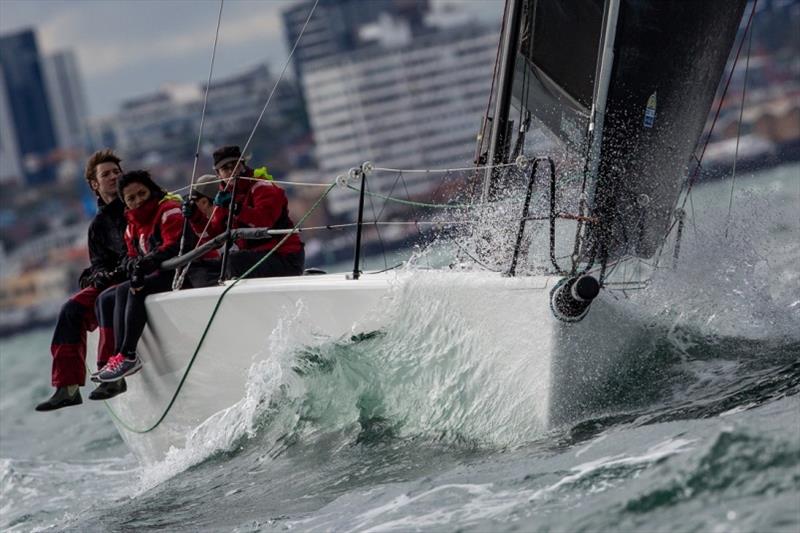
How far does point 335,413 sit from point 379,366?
34 centimetres

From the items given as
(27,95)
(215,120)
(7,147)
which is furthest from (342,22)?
(27,95)

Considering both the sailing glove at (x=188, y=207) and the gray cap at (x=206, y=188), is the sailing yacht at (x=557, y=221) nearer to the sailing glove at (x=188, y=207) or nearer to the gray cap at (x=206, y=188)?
the sailing glove at (x=188, y=207)

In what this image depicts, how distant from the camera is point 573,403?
3939mm

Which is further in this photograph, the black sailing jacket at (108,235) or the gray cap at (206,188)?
the black sailing jacket at (108,235)

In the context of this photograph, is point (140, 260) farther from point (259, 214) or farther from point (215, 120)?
point (215, 120)

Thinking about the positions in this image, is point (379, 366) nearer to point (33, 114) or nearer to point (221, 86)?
point (221, 86)

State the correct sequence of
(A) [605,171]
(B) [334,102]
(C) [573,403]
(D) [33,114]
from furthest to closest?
1. (D) [33,114]
2. (B) [334,102]
3. (A) [605,171]
4. (C) [573,403]

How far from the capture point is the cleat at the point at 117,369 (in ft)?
17.2

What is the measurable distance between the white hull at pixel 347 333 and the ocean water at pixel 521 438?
68mm

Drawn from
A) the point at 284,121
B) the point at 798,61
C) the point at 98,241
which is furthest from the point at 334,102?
the point at 98,241

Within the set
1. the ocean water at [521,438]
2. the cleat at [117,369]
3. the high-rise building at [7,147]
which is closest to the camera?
the ocean water at [521,438]

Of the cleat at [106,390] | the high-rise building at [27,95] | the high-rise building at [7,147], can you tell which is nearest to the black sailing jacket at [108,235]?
the cleat at [106,390]

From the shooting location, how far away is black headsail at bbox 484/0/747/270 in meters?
4.29

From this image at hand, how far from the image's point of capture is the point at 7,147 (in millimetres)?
97125
